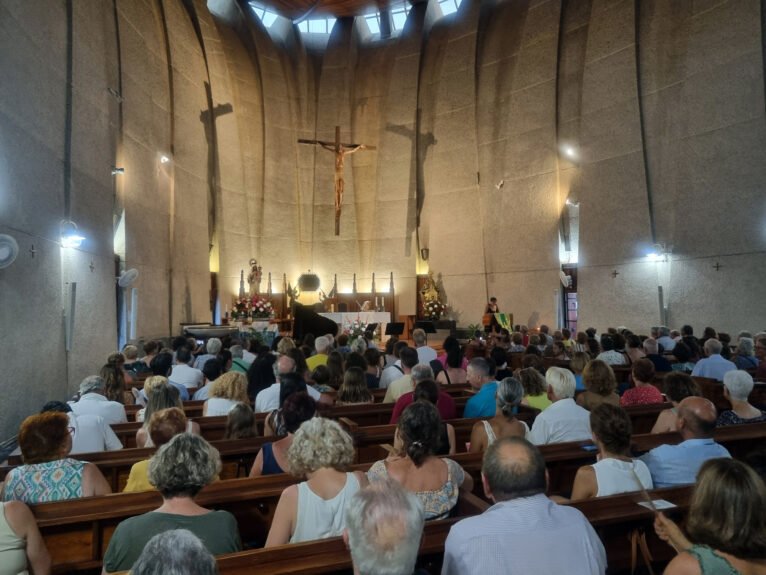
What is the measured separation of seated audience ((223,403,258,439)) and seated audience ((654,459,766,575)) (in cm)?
248

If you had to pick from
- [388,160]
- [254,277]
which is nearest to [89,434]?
[254,277]

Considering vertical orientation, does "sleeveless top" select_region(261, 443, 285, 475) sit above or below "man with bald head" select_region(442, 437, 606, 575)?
below

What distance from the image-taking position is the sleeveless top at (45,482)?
2340mm

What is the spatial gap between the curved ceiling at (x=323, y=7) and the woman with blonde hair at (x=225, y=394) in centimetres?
1489

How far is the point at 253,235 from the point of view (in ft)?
53.6

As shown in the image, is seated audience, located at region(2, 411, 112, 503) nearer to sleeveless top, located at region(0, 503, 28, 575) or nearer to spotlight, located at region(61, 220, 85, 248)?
sleeveless top, located at region(0, 503, 28, 575)

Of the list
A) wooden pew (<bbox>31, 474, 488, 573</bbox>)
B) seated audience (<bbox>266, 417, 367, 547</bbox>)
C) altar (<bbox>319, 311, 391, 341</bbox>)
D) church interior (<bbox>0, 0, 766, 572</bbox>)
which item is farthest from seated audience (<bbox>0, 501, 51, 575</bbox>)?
altar (<bbox>319, 311, 391, 341</bbox>)

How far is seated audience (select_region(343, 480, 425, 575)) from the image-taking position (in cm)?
120

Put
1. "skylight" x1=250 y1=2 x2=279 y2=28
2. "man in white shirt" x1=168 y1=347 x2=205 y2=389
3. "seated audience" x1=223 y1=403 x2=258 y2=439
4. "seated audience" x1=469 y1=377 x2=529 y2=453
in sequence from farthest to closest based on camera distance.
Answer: "skylight" x1=250 y1=2 x2=279 y2=28, "man in white shirt" x1=168 y1=347 x2=205 y2=389, "seated audience" x1=223 y1=403 x2=258 y2=439, "seated audience" x1=469 y1=377 x2=529 y2=453

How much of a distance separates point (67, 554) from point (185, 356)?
357 cm

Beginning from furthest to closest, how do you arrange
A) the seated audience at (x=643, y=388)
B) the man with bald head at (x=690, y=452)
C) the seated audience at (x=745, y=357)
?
the seated audience at (x=745, y=357), the seated audience at (x=643, y=388), the man with bald head at (x=690, y=452)

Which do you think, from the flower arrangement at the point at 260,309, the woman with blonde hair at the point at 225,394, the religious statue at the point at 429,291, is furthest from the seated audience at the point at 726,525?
the religious statue at the point at 429,291

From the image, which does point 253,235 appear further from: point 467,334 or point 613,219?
point 613,219

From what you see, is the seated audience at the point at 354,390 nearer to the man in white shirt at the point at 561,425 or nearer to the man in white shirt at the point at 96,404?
the man in white shirt at the point at 561,425
